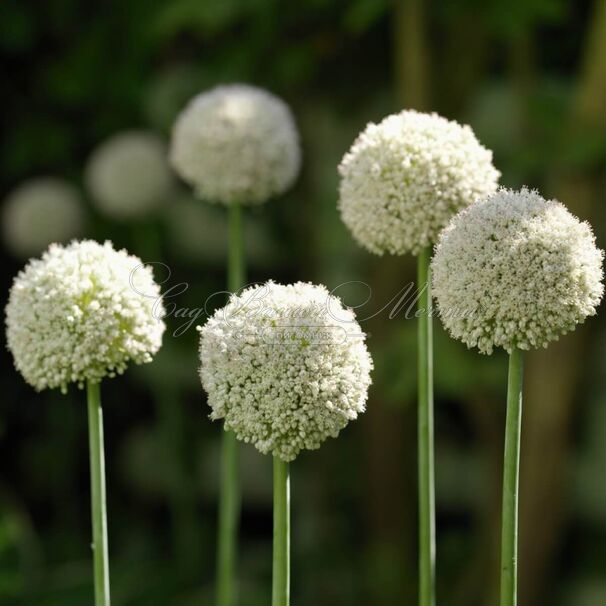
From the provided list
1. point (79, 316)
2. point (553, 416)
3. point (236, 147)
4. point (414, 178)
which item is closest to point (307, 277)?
point (553, 416)

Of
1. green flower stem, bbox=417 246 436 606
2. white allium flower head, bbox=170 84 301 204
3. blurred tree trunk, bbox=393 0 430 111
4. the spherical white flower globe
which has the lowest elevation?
green flower stem, bbox=417 246 436 606

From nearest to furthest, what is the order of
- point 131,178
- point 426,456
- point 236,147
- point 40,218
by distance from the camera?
1. point 426,456
2. point 236,147
3. point 131,178
4. point 40,218

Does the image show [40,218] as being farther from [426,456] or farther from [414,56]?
[426,456]

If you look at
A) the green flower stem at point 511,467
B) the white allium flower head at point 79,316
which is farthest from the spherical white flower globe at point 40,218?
the green flower stem at point 511,467

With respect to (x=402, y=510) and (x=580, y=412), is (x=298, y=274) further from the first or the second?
(x=580, y=412)

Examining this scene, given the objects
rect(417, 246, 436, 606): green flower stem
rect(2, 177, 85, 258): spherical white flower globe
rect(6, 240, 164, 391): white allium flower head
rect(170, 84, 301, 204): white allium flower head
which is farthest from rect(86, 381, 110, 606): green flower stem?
rect(2, 177, 85, 258): spherical white flower globe

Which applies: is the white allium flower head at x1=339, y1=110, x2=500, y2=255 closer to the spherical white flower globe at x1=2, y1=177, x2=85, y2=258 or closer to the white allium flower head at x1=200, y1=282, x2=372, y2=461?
the white allium flower head at x1=200, y1=282, x2=372, y2=461

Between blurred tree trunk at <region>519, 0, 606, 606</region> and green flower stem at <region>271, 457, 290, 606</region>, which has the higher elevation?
blurred tree trunk at <region>519, 0, 606, 606</region>

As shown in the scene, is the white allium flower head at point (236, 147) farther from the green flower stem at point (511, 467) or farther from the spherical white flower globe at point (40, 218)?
the spherical white flower globe at point (40, 218)
